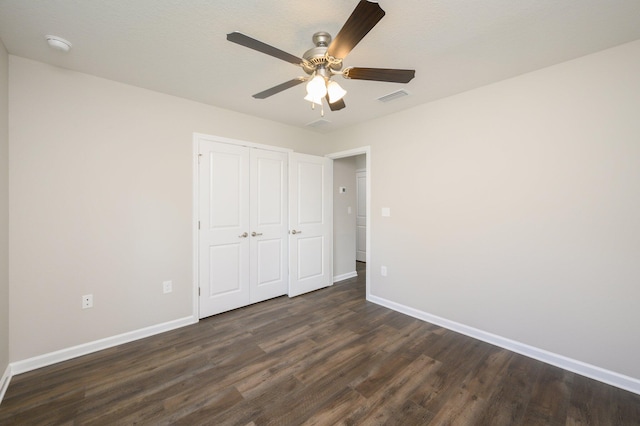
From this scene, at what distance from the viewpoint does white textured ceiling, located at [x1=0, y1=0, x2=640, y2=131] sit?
160 cm

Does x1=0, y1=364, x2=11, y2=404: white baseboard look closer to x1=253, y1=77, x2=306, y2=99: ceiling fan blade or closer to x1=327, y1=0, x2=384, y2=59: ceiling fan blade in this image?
x1=253, y1=77, x2=306, y2=99: ceiling fan blade

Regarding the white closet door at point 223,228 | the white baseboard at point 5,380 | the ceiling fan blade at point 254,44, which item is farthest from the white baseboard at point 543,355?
→ the white baseboard at point 5,380

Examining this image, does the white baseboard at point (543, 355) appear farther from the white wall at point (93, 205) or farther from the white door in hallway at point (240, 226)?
the white wall at point (93, 205)

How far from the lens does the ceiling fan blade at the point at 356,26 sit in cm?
119

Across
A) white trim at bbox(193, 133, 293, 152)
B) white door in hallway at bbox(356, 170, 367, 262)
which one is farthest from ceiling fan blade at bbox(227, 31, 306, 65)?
white door in hallway at bbox(356, 170, 367, 262)

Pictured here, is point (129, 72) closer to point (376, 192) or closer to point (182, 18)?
point (182, 18)

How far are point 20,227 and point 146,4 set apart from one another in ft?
6.79

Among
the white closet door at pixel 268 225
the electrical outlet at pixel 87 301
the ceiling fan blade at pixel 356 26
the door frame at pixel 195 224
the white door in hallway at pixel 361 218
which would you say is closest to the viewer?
the ceiling fan blade at pixel 356 26

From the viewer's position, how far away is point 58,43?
191cm

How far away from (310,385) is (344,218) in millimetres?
3044

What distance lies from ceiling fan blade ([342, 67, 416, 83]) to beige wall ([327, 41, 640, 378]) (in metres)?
1.41

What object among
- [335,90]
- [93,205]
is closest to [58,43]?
[93,205]

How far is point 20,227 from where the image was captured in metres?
2.12

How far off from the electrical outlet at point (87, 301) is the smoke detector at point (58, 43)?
209cm
